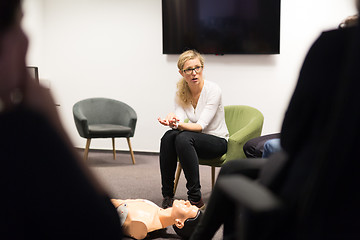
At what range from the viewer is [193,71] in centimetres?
327

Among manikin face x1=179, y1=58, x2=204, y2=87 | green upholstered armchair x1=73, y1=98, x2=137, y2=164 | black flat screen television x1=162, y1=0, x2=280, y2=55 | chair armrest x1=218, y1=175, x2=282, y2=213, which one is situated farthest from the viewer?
black flat screen television x1=162, y1=0, x2=280, y2=55

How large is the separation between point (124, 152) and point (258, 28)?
2.33m

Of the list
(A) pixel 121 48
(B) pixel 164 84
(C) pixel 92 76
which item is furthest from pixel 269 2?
(C) pixel 92 76

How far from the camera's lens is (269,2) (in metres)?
4.88

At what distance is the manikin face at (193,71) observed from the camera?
128 inches

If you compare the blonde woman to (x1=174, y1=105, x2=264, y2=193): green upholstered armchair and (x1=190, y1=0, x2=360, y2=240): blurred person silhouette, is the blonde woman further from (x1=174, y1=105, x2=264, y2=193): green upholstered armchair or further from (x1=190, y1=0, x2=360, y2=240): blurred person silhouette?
(x1=190, y1=0, x2=360, y2=240): blurred person silhouette

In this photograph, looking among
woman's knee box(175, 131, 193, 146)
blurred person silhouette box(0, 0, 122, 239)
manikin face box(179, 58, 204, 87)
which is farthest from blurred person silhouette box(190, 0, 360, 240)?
manikin face box(179, 58, 204, 87)

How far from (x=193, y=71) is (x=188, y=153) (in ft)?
2.15

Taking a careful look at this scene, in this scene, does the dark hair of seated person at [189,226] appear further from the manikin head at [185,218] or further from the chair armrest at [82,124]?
the chair armrest at [82,124]

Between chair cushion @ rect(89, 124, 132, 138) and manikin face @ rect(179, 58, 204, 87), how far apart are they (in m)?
1.62

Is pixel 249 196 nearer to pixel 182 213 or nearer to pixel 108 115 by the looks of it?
pixel 182 213

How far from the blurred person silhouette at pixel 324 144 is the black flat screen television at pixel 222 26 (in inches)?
162

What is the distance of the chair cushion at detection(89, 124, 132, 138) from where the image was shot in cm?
464

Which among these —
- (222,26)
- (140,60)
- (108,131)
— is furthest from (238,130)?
(140,60)
